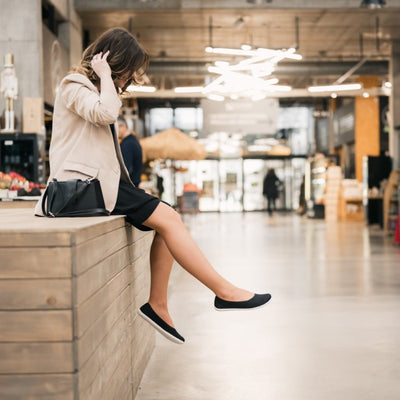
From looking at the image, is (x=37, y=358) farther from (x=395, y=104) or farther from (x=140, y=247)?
(x=395, y=104)

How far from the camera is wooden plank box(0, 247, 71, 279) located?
1.63 m

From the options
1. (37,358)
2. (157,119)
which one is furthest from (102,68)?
(157,119)

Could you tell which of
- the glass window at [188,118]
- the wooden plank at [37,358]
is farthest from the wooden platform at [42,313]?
the glass window at [188,118]

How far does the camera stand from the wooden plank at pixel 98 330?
167 cm

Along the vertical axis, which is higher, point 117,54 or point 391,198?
point 117,54

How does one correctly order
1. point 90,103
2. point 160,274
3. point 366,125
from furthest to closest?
1. point 366,125
2. point 160,274
3. point 90,103

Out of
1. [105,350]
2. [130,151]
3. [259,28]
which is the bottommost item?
[105,350]

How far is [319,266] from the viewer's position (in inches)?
272

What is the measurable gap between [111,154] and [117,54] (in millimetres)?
398

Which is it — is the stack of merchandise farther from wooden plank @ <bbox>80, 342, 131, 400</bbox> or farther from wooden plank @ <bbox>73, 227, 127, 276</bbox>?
wooden plank @ <bbox>73, 227, 127, 276</bbox>

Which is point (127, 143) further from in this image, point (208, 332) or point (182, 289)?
point (208, 332)

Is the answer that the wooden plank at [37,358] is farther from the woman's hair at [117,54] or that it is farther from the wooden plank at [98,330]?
the woman's hair at [117,54]

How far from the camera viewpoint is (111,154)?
248 centimetres

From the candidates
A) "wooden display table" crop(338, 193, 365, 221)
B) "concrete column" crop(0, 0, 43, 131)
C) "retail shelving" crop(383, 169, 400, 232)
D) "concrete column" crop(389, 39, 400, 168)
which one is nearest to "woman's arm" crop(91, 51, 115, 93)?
"concrete column" crop(0, 0, 43, 131)
